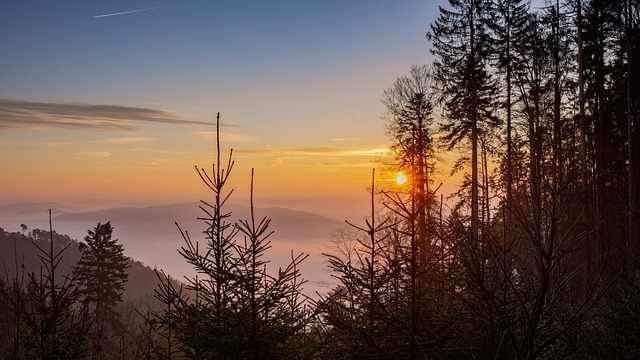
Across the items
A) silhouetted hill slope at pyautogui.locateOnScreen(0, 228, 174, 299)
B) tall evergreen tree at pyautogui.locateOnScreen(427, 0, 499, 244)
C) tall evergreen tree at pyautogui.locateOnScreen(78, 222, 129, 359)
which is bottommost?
silhouetted hill slope at pyautogui.locateOnScreen(0, 228, 174, 299)

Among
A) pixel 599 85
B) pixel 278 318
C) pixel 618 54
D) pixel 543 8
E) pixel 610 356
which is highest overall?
pixel 543 8

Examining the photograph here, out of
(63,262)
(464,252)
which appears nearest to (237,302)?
(464,252)

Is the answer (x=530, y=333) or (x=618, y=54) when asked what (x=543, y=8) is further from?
(x=530, y=333)

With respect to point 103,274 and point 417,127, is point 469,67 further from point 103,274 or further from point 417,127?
point 103,274

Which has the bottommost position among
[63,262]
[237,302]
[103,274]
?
[63,262]

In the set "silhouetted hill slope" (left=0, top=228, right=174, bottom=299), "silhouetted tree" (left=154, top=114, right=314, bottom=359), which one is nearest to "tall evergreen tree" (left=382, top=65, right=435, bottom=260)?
"silhouetted tree" (left=154, top=114, right=314, bottom=359)

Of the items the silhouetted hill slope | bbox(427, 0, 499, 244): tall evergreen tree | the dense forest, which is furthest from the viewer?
the silhouetted hill slope

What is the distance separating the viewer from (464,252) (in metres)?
4.00

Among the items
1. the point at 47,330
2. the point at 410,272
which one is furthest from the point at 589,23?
the point at 47,330

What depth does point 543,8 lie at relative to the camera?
2344 centimetres

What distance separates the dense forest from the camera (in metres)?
3.81

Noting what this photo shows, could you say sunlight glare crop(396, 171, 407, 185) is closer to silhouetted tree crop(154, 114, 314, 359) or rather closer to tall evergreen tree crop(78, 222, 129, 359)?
tall evergreen tree crop(78, 222, 129, 359)

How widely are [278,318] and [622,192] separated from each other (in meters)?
21.5

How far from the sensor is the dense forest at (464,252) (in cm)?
381
